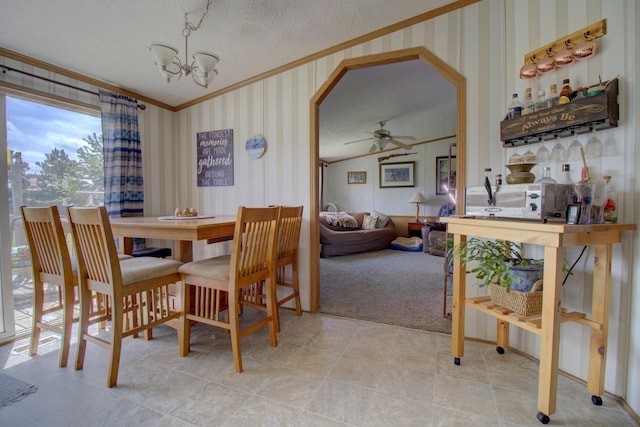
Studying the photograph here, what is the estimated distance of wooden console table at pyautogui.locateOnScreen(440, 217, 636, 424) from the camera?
1.12m

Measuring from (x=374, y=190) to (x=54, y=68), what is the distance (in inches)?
242

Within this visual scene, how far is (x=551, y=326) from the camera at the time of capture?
3.69ft

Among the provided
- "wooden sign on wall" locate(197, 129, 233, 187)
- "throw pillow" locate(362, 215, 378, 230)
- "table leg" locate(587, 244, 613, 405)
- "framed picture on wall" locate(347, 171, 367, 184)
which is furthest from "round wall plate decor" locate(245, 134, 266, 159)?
Result: "framed picture on wall" locate(347, 171, 367, 184)

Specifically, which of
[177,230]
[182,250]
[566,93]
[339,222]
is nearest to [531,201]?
[566,93]

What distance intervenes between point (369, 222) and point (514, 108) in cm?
452

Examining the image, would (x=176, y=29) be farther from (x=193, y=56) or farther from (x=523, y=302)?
(x=523, y=302)

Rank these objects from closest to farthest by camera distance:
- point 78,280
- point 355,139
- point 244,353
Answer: point 78,280 → point 244,353 → point 355,139

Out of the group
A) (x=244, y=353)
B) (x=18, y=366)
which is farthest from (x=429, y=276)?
(x=18, y=366)

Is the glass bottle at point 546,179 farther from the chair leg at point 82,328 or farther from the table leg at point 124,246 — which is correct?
the table leg at point 124,246

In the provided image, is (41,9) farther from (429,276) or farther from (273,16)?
(429,276)

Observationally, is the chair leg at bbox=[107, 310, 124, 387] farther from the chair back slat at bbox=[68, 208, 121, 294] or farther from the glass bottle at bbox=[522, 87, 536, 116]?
the glass bottle at bbox=[522, 87, 536, 116]

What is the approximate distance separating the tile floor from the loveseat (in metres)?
2.97

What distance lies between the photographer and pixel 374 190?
7.20m

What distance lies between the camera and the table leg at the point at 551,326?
1121 millimetres
